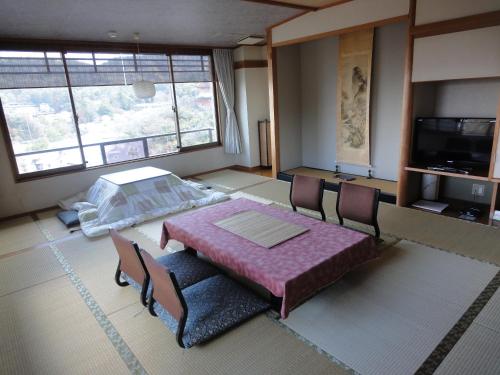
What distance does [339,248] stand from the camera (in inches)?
93.8

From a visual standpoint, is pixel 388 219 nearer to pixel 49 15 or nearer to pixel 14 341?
pixel 14 341

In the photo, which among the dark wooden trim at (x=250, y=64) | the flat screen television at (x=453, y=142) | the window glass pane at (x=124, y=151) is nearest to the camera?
the flat screen television at (x=453, y=142)

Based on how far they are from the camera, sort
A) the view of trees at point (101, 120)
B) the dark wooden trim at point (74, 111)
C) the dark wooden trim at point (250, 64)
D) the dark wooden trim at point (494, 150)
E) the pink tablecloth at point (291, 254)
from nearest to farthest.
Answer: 1. the pink tablecloth at point (291, 254)
2. the dark wooden trim at point (494, 150)
3. the view of trees at point (101, 120)
4. the dark wooden trim at point (74, 111)
5. the dark wooden trim at point (250, 64)

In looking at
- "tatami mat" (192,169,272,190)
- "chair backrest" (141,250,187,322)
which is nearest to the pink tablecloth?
"chair backrest" (141,250,187,322)

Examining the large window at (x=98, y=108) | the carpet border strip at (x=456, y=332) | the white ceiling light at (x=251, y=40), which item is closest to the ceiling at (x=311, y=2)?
the white ceiling light at (x=251, y=40)

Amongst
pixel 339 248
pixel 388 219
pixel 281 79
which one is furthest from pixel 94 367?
pixel 281 79

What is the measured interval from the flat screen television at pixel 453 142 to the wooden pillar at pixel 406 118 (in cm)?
18

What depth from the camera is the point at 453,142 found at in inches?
156

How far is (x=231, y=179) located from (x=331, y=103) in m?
2.20

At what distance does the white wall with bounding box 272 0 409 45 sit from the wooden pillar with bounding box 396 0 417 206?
0.93 ft

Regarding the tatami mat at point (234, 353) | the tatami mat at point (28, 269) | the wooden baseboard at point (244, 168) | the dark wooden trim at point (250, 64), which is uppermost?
the dark wooden trim at point (250, 64)

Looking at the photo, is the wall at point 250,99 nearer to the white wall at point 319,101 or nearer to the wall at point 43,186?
the white wall at point 319,101

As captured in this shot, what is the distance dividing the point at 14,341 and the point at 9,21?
3586mm

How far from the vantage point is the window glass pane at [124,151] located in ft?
19.0
